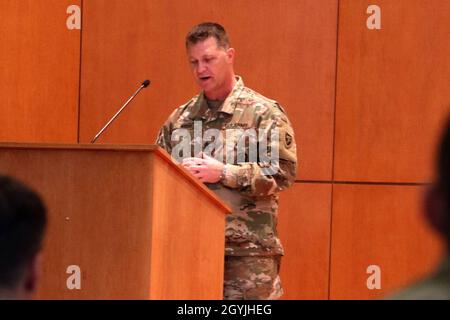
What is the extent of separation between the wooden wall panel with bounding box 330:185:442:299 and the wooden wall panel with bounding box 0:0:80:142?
1.64 m

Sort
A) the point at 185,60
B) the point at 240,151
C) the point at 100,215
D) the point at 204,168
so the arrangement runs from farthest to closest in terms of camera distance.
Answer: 1. the point at 185,60
2. the point at 240,151
3. the point at 204,168
4. the point at 100,215

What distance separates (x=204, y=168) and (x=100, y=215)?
0.71 m

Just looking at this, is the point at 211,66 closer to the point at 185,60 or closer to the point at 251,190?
the point at 251,190

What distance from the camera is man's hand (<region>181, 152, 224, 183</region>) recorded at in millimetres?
3332

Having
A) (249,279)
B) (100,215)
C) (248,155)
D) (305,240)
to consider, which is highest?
(248,155)

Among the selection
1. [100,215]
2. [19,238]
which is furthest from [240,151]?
[19,238]

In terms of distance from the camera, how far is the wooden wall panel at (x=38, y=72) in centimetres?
498

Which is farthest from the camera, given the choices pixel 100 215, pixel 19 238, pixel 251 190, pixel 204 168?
pixel 251 190

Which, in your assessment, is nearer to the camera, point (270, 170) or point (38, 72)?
point (270, 170)

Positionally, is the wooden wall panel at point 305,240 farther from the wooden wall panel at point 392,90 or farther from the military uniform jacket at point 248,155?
the military uniform jacket at point 248,155

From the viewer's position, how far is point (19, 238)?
3.81 feet

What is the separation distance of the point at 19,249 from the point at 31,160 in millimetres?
1614

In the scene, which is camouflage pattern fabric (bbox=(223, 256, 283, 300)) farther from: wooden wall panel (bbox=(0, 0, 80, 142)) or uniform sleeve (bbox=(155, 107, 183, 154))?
wooden wall panel (bbox=(0, 0, 80, 142))
